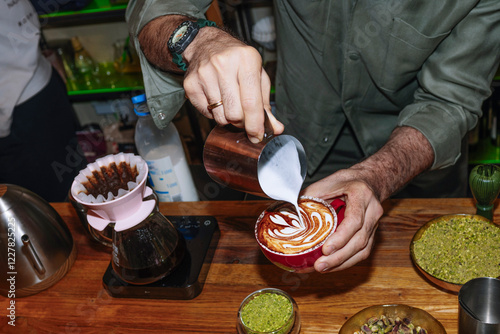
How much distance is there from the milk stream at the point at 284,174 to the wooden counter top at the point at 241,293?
28 centimetres

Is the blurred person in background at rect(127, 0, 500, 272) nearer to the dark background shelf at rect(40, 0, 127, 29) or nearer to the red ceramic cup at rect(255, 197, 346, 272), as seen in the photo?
the red ceramic cup at rect(255, 197, 346, 272)

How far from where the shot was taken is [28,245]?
1377 millimetres

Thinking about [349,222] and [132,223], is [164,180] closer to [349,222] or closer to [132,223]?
[132,223]

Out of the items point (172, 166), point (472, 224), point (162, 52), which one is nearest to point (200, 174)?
point (172, 166)

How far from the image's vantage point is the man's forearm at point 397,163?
1.33 meters

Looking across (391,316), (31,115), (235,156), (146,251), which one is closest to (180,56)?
(235,156)

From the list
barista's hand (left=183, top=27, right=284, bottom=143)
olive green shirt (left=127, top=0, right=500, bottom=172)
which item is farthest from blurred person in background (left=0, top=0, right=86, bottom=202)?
barista's hand (left=183, top=27, right=284, bottom=143)

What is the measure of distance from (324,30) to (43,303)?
1324 millimetres

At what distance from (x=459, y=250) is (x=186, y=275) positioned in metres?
0.77

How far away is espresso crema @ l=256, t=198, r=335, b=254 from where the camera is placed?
3.45 ft

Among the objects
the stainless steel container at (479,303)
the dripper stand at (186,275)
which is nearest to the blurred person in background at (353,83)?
the stainless steel container at (479,303)

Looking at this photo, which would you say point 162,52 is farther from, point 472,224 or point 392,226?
point 472,224

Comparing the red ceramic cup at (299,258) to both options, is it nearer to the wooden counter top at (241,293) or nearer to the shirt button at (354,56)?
the wooden counter top at (241,293)

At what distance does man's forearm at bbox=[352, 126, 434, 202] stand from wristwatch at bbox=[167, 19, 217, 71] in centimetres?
60
